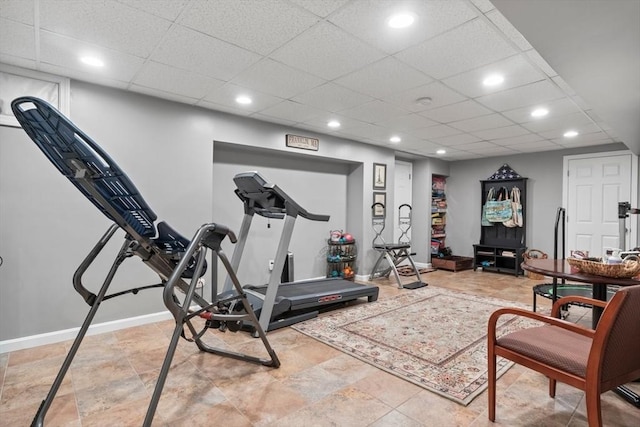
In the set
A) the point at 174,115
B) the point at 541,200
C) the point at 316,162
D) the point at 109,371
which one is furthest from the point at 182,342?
the point at 541,200

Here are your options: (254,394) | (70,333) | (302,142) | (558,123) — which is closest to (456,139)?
(558,123)

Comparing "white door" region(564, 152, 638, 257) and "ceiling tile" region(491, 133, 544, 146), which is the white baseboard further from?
"white door" region(564, 152, 638, 257)

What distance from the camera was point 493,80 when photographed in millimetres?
2932

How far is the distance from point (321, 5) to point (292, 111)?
6.87 feet

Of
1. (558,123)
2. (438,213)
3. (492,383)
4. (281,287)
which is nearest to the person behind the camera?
(492,383)

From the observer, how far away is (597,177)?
5.58 metres

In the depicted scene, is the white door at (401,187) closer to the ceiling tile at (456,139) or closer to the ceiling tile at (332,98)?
the ceiling tile at (456,139)

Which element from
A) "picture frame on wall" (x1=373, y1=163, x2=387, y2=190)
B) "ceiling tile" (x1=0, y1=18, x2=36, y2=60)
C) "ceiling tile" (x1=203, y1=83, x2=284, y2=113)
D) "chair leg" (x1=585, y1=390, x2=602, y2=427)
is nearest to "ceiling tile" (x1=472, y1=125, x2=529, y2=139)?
"picture frame on wall" (x1=373, y1=163, x2=387, y2=190)

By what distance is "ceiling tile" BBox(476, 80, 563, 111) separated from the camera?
3066 mm

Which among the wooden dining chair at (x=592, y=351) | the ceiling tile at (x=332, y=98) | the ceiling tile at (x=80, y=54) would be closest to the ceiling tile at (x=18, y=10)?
the ceiling tile at (x=80, y=54)

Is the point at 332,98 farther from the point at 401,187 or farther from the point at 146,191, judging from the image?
the point at 401,187

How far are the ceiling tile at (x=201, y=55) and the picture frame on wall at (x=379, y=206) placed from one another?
3576 millimetres

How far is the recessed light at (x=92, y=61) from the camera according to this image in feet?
8.46

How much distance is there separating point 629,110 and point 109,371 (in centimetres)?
495
